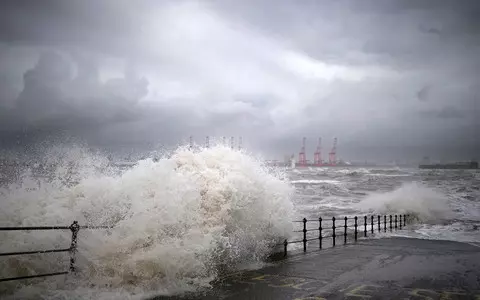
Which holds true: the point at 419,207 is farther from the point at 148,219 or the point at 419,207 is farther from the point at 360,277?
the point at 148,219

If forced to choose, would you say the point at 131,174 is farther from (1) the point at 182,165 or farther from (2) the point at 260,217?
(2) the point at 260,217

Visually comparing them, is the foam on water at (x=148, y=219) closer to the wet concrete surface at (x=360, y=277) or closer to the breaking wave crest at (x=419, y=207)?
the wet concrete surface at (x=360, y=277)

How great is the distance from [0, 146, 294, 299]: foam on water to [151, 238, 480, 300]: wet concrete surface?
34.8 inches

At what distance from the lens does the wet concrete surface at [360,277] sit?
663 cm

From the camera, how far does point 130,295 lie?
643cm

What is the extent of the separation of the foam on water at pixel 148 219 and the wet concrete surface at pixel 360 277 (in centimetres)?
88

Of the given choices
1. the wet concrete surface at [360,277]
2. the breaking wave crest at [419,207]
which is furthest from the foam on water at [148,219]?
the breaking wave crest at [419,207]

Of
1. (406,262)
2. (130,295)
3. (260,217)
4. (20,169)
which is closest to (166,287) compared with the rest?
(130,295)

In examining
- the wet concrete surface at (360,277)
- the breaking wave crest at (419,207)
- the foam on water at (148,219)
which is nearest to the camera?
the wet concrete surface at (360,277)

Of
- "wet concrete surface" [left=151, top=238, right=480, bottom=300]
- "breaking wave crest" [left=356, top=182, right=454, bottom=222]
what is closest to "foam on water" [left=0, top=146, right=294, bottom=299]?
"wet concrete surface" [left=151, top=238, right=480, bottom=300]

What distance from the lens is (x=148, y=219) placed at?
28.1 ft

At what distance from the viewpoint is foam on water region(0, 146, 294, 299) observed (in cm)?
741

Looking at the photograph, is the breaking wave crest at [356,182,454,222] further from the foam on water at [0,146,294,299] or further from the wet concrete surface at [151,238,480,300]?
the foam on water at [0,146,294,299]

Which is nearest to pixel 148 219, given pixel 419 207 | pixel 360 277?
pixel 360 277
